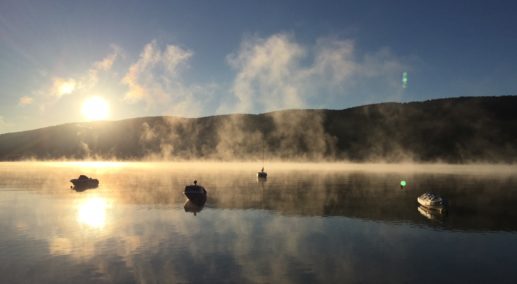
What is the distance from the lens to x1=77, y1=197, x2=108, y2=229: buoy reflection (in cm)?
5200

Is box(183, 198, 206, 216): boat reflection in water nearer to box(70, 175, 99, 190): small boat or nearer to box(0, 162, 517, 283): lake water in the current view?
box(0, 162, 517, 283): lake water

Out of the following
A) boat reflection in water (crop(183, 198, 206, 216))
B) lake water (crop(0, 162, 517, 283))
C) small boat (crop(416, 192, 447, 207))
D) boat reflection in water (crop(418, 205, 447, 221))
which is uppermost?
small boat (crop(416, 192, 447, 207))

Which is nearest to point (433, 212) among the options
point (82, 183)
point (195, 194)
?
point (195, 194)

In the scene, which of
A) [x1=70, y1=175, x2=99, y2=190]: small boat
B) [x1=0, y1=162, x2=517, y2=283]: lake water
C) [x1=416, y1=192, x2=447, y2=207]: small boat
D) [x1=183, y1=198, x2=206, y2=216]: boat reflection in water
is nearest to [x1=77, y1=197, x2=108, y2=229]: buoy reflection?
[x1=0, y1=162, x2=517, y2=283]: lake water

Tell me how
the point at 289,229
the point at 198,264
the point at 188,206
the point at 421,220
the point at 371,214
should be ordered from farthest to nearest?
1. the point at 188,206
2. the point at 371,214
3. the point at 421,220
4. the point at 289,229
5. the point at 198,264

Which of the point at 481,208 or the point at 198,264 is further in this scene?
the point at 481,208

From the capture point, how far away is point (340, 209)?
62.8 metres

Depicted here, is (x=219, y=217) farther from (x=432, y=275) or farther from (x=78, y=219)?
(x=432, y=275)

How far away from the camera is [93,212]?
62.3 meters

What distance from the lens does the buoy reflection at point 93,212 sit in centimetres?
5200

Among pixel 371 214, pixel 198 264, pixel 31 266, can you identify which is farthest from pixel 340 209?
pixel 31 266

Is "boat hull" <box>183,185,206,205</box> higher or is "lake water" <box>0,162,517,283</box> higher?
"boat hull" <box>183,185,206,205</box>

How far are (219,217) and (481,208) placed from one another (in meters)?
42.5

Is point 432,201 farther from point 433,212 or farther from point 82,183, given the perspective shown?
point 82,183
